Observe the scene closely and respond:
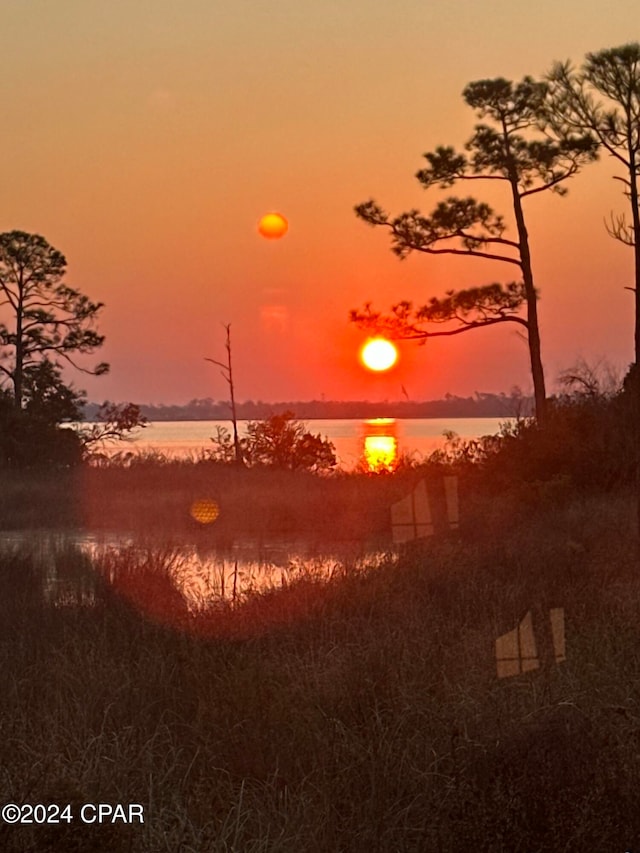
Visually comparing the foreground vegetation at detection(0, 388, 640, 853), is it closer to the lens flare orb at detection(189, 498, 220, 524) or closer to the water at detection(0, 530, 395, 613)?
the water at detection(0, 530, 395, 613)

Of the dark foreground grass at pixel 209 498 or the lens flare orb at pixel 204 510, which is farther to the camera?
the lens flare orb at pixel 204 510

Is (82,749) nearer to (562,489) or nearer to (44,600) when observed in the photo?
(44,600)

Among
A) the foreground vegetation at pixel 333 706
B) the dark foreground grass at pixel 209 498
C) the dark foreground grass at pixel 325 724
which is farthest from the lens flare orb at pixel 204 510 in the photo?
the dark foreground grass at pixel 325 724

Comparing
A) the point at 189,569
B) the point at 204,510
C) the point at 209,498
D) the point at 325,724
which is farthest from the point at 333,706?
the point at 209,498

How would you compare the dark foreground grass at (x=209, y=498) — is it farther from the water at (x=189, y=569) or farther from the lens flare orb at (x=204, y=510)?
the water at (x=189, y=569)

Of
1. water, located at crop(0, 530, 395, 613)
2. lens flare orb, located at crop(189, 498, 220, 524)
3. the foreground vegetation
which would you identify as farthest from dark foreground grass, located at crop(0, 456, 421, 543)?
the foreground vegetation

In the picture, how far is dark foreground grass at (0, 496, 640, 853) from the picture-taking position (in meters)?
6.25

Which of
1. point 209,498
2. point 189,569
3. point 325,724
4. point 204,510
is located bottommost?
point 325,724

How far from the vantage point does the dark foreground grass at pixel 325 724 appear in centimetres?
625

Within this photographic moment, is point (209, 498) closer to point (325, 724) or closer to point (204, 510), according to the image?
point (204, 510)

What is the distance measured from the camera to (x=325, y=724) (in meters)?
7.87

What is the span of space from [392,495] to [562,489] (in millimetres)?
6180

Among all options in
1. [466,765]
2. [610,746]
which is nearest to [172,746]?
[466,765]

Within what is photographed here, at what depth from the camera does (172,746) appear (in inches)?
287
